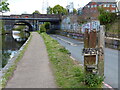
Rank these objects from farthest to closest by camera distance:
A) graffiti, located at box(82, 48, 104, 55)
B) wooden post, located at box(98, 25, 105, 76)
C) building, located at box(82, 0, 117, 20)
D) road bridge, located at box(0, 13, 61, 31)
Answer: road bridge, located at box(0, 13, 61, 31) < building, located at box(82, 0, 117, 20) < graffiti, located at box(82, 48, 104, 55) < wooden post, located at box(98, 25, 105, 76)

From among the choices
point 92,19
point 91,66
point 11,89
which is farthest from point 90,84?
point 92,19

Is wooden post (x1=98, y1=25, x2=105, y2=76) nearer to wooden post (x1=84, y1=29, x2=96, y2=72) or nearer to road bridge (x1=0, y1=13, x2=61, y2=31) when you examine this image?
wooden post (x1=84, y1=29, x2=96, y2=72)

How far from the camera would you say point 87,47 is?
693 centimetres

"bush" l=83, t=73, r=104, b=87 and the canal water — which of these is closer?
"bush" l=83, t=73, r=104, b=87

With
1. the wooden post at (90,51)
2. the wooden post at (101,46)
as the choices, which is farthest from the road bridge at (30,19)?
the wooden post at (101,46)

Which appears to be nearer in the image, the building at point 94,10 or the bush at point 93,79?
the bush at point 93,79

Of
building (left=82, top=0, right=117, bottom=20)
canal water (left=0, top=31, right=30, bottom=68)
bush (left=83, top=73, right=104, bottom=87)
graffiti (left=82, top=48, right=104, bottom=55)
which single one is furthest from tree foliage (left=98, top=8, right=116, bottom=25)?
bush (left=83, top=73, right=104, bottom=87)

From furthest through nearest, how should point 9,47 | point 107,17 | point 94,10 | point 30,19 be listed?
1. point 30,19
2. point 94,10
3. point 107,17
4. point 9,47

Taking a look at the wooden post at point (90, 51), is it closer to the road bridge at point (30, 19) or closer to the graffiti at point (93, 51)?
the graffiti at point (93, 51)

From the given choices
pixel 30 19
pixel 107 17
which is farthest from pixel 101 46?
pixel 30 19

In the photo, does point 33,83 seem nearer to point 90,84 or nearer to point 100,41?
point 90,84

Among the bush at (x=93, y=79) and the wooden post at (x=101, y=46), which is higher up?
the wooden post at (x=101, y=46)

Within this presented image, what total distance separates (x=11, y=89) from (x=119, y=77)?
4.33 metres

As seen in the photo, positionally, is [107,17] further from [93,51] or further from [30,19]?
[30,19]
